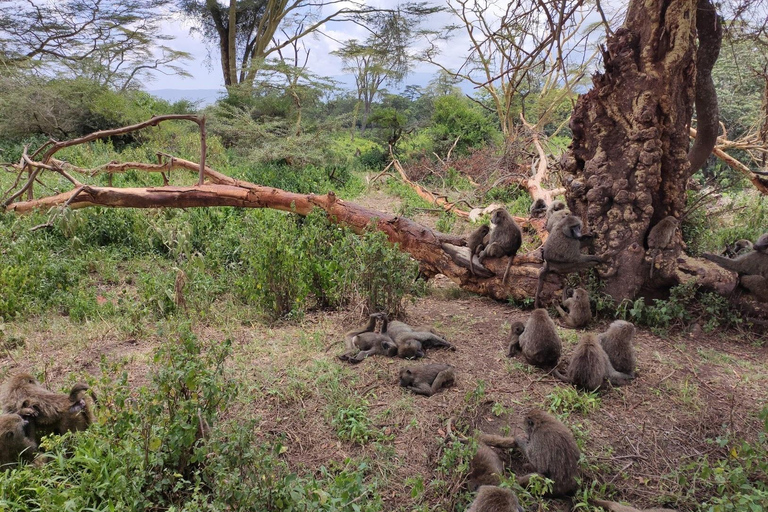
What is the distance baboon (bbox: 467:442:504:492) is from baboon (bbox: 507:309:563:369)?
1.47 m

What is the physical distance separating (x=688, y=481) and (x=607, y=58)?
4.64 metres

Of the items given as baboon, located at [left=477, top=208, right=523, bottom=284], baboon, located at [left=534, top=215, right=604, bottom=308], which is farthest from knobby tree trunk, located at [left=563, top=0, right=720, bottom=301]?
baboon, located at [left=477, top=208, right=523, bottom=284]

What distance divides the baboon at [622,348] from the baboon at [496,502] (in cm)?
223

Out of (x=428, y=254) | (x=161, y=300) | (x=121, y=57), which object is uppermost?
(x=121, y=57)

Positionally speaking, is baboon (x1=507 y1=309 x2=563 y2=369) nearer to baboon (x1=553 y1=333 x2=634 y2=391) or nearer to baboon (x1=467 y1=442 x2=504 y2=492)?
baboon (x1=553 y1=333 x2=634 y2=391)

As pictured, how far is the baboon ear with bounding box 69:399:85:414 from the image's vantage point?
3.44 metres

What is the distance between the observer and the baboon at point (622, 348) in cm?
436

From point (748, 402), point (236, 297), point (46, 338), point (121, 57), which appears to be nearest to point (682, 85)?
point (748, 402)

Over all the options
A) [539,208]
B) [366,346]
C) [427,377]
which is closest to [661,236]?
[539,208]

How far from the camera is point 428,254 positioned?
6.95m

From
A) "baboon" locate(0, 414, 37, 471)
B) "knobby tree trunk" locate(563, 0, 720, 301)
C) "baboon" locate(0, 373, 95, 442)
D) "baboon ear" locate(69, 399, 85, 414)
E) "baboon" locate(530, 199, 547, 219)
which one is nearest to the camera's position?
"baboon" locate(0, 414, 37, 471)

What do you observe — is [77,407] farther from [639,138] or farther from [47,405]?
[639,138]

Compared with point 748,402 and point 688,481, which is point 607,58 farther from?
point 688,481

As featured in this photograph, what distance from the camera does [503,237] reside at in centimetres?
627
